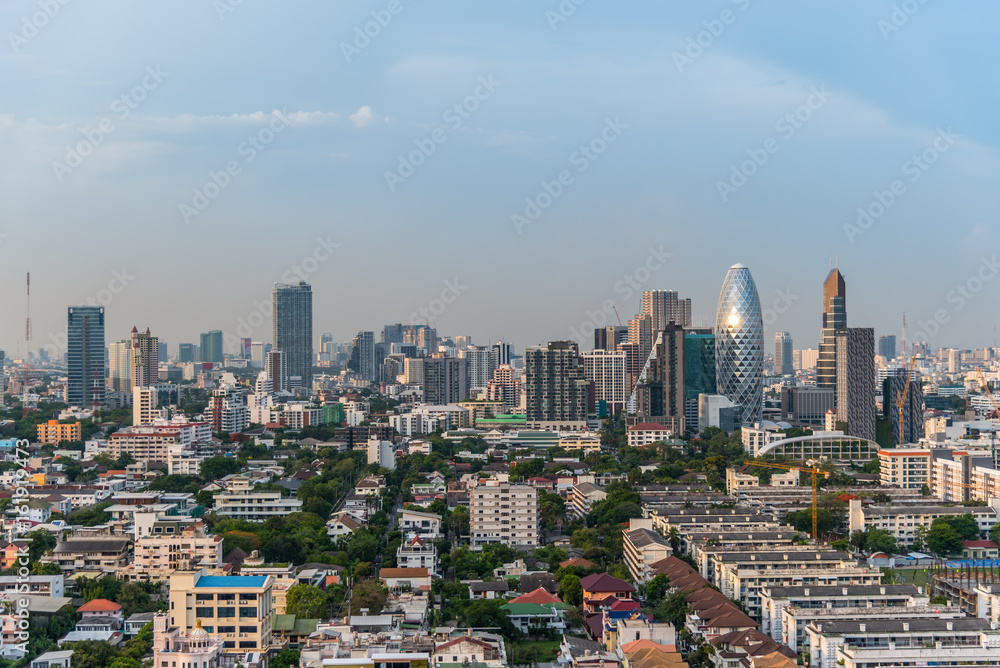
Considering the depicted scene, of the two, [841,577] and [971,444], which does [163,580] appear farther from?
[971,444]

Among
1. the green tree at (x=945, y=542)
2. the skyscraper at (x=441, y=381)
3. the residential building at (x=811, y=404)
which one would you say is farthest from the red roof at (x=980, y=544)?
the skyscraper at (x=441, y=381)

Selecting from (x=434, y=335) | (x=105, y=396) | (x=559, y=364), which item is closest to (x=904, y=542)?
(x=559, y=364)

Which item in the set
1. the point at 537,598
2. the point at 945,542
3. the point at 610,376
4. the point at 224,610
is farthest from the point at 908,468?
the point at 610,376

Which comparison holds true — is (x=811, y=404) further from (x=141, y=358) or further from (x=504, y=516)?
(x=141, y=358)

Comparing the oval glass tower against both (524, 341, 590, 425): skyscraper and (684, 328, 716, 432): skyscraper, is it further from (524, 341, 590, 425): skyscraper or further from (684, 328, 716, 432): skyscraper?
(524, 341, 590, 425): skyscraper

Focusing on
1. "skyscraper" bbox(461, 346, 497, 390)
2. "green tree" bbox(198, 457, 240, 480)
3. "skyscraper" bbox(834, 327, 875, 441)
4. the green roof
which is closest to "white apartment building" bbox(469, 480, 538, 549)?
the green roof
